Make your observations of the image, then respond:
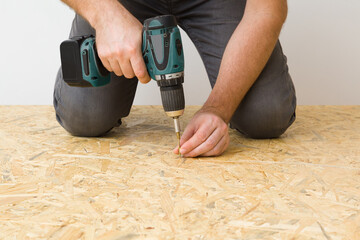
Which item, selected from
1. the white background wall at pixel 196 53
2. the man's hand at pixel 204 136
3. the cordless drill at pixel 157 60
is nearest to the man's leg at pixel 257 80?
the man's hand at pixel 204 136

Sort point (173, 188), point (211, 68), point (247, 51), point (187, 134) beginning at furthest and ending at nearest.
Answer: point (211, 68)
point (247, 51)
point (187, 134)
point (173, 188)

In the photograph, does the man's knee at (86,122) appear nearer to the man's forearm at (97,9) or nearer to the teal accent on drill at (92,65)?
the teal accent on drill at (92,65)

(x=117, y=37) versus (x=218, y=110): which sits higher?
(x=117, y=37)

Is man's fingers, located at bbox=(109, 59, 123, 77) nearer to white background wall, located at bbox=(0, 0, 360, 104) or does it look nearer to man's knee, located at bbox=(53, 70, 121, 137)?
man's knee, located at bbox=(53, 70, 121, 137)

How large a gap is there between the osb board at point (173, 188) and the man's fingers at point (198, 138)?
0.20ft

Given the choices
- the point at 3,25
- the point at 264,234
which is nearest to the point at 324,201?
the point at 264,234

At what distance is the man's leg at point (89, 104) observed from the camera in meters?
1.80

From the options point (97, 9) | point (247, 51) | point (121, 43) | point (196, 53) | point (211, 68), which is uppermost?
point (97, 9)

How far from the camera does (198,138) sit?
142cm

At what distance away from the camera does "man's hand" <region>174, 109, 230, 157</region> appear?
1433 mm

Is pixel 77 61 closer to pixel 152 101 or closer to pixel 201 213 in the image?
pixel 201 213

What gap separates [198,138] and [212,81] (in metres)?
0.53

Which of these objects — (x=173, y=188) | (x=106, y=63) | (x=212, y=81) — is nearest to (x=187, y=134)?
(x=173, y=188)

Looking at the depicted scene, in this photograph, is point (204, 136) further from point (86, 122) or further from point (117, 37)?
point (86, 122)
